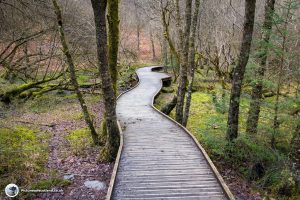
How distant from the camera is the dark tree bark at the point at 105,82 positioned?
9062mm

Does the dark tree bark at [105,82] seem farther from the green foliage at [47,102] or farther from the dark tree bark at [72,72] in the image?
the green foliage at [47,102]

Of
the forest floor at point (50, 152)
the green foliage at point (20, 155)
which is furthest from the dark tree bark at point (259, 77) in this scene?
the green foliage at point (20, 155)

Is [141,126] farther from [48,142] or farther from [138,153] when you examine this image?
[48,142]

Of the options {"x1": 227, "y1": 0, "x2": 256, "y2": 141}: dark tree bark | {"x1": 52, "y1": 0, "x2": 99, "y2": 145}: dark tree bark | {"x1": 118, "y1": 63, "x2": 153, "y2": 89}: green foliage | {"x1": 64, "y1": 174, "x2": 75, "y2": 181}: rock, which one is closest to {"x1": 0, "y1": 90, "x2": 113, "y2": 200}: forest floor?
{"x1": 64, "y1": 174, "x2": 75, "y2": 181}: rock

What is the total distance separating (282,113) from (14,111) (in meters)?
Answer: 15.1

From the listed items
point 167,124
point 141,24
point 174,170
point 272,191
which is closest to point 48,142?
point 167,124

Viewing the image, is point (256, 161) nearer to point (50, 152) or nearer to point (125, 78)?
point (50, 152)

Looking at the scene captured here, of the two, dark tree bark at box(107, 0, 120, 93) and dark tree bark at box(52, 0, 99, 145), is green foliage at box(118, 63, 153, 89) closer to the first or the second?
dark tree bark at box(52, 0, 99, 145)

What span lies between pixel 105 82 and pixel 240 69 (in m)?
4.45

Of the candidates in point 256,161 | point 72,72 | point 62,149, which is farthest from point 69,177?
point 256,161

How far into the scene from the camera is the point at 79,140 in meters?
14.4

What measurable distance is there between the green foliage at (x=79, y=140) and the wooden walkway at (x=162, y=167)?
185 centimetres

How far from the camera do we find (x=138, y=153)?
10.1 metres

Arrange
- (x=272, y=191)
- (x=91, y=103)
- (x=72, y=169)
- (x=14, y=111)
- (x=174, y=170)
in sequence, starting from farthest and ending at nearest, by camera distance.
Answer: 1. (x=91, y=103)
2. (x=14, y=111)
3. (x=72, y=169)
4. (x=272, y=191)
5. (x=174, y=170)
